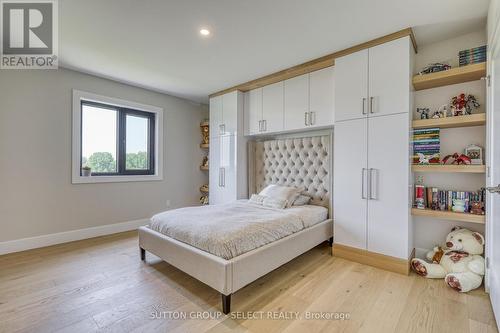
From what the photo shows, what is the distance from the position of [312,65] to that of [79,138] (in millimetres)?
3401

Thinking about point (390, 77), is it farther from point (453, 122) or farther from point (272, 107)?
point (272, 107)

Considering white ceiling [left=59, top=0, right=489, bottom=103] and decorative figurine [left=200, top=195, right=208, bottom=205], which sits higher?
white ceiling [left=59, top=0, right=489, bottom=103]

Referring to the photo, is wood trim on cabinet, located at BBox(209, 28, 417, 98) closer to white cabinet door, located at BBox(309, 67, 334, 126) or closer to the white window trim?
white cabinet door, located at BBox(309, 67, 334, 126)

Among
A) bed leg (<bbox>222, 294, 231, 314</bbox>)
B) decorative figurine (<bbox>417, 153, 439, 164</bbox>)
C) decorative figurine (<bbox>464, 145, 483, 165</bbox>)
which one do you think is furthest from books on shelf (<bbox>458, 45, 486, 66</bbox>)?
bed leg (<bbox>222, 294, 231, 314</bbox>)

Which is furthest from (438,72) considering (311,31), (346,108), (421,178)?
(311,31)

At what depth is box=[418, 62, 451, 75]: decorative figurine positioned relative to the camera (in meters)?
2.35

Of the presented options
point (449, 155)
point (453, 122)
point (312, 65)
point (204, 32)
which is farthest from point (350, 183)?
point (204, 32)

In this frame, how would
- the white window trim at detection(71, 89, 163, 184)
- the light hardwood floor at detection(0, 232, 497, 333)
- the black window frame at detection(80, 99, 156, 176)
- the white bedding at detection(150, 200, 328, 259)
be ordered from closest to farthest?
the light hardwood floor at detection(0, 232, 497, 333)
the white bedding at detection(150, 200, 328, 259)
the white window trim at detection(71, 89, 163, 184)
the black window frame at detection(80, 99, 156, 176)

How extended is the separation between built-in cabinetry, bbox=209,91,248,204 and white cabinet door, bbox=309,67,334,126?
1.29 m

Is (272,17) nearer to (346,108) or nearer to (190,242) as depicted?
(346,108)

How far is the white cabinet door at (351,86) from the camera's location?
2557 millimetres

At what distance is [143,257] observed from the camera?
268cm

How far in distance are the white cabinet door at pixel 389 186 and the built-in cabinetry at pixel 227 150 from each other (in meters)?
2.03

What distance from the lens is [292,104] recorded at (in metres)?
3.34
